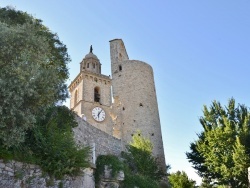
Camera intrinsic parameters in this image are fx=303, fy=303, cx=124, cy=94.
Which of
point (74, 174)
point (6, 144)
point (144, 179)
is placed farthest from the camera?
point (144, 179)

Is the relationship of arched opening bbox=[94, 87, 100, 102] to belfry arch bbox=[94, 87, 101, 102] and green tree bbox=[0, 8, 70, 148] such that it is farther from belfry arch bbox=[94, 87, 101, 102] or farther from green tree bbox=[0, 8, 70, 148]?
green tree bbox=[0, 8, 70, 148]

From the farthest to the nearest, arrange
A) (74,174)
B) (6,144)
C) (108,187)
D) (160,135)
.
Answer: (160,135), (108,187), (74,174), (6,144)

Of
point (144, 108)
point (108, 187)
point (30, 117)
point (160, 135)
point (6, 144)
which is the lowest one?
point (108, 187)

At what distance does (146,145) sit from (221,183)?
18.3ft

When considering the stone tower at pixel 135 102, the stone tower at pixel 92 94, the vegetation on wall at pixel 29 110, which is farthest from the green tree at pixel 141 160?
the stone tower at pixel 92 94

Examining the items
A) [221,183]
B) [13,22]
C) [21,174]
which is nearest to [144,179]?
[221,183]

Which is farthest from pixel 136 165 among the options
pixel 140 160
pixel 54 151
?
pixel 54 151

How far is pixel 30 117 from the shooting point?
8305 millimetres

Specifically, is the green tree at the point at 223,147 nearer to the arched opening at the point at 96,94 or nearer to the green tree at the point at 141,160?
Result: the green tree at the point at 141,160

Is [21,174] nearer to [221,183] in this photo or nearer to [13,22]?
[13,22]

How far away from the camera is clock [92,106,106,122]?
3195 cm

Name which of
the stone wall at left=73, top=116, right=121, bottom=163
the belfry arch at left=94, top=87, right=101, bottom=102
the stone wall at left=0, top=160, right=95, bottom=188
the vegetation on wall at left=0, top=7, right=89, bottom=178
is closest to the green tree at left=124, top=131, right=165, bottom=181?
the stone wall at left=73, top=116, right=121, bottom=163

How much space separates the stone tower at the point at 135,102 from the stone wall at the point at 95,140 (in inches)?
300

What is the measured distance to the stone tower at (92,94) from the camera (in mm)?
31766
